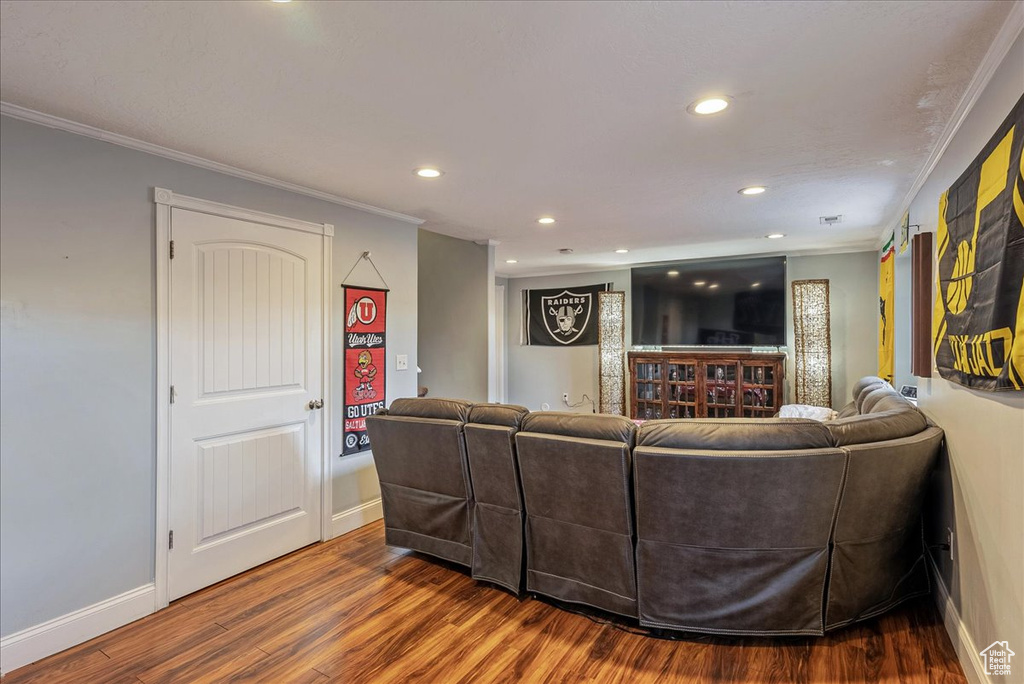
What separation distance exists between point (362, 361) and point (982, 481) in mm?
3340

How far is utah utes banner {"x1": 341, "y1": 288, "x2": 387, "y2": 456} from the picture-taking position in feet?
11.3

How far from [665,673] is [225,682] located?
1.73m

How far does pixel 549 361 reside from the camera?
727 centimetres

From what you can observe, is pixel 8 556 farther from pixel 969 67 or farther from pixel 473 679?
pixel 969 67

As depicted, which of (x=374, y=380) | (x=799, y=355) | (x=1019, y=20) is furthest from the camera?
(x=799, y=355)

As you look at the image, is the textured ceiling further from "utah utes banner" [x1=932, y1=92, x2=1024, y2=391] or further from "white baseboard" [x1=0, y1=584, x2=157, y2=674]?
"white baseboard" [x1=0, y1=584, x2=157, y2=674]

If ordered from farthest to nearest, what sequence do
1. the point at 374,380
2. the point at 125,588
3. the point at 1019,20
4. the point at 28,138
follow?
the point at 374,380 < the point at 125,588 < the point at 28,138 < the point at 1019,20

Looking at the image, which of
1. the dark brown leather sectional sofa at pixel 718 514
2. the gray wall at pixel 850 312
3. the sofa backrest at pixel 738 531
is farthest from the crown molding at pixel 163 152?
the gray wall at pixel 850 312

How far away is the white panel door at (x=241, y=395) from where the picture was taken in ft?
8.38

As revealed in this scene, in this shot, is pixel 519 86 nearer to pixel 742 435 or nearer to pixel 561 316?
pixel 742 435

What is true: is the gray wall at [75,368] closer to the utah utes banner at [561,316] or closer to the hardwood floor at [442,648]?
the hardwood floor at [442,648]

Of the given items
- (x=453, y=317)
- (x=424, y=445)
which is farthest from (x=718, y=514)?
(x=453, y=317)

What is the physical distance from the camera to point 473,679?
74.0 inches

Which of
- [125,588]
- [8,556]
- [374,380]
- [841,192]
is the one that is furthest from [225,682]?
[841,192]
